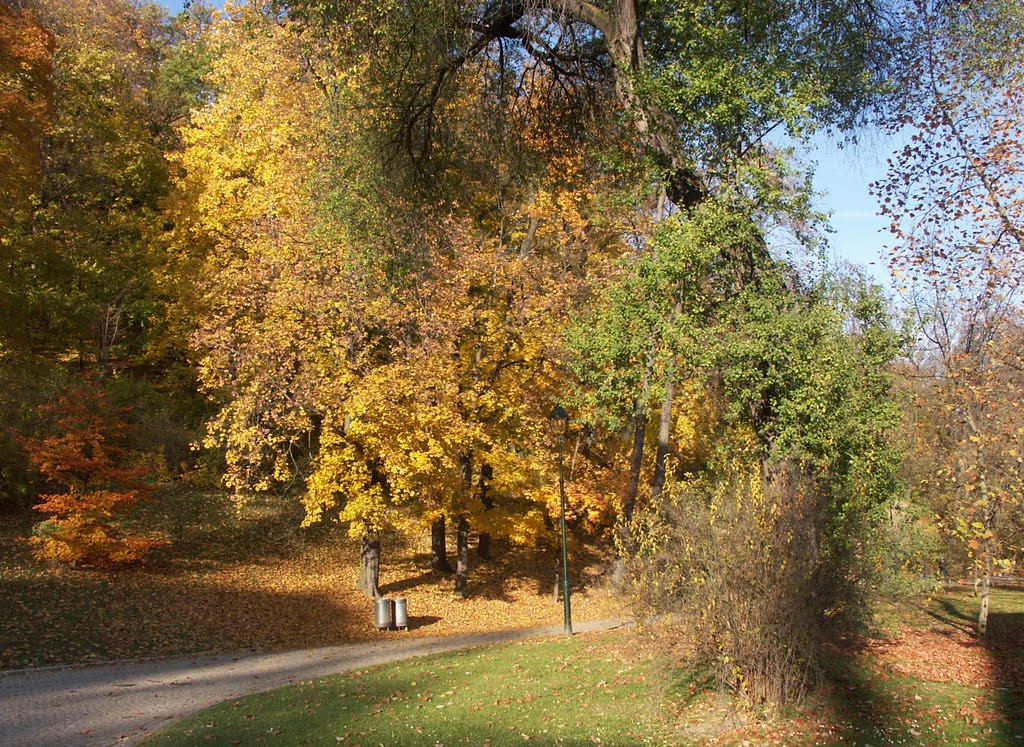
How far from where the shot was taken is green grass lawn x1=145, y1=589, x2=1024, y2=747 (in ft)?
22.0

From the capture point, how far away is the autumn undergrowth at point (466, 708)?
24.3 ft

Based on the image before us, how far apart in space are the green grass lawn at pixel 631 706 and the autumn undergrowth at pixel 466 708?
22 mm

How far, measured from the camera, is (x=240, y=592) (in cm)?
1762

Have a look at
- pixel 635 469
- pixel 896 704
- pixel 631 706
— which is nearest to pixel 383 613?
pixel 635 469

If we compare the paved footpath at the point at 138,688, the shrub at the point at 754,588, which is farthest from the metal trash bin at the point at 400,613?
the shrub at the point at 754,588

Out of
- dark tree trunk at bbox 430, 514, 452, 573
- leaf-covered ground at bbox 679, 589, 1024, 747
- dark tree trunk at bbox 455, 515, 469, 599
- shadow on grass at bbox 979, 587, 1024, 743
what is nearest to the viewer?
leaf-covered ground at bbox 679, 589, 1024, 747

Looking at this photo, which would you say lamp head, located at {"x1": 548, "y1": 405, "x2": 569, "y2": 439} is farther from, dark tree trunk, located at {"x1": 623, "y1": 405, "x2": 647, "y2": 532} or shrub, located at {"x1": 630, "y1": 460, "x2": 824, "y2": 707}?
shrub, located at {"x1": 630, "y1": 460, "x2": 824, "y2": 707}

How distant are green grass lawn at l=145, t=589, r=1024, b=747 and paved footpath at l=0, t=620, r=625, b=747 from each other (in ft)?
3.07

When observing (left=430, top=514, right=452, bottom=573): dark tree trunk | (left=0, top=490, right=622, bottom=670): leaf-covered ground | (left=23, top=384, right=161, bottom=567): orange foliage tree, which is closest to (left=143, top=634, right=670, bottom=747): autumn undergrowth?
(left=0, top=490, right=622, bottom=670): leaf-covered ground

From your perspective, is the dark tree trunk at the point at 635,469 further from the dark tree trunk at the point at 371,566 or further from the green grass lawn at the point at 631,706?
the green grass lawn at the point at 631,706

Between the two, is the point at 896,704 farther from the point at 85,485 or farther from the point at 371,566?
the point at 85,485

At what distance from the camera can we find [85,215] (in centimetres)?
2445

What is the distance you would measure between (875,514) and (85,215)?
24590mm

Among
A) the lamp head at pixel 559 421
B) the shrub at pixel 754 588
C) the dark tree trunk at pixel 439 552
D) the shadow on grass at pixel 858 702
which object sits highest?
the lamp head at pixel 559 421
